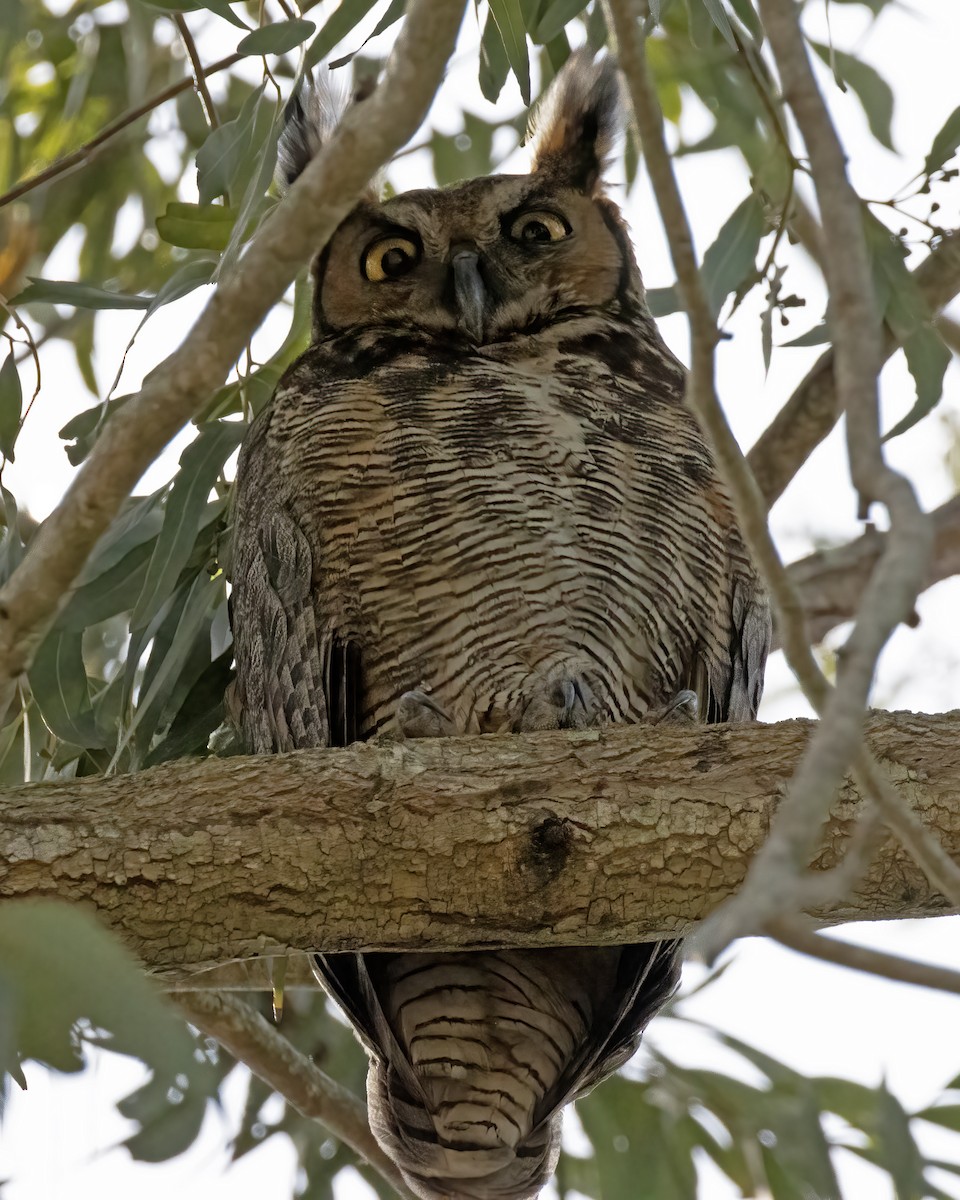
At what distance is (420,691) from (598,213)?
1.30m

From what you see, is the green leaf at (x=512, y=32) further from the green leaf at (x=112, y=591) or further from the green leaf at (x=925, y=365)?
the green leaf at (x=112, y=591)

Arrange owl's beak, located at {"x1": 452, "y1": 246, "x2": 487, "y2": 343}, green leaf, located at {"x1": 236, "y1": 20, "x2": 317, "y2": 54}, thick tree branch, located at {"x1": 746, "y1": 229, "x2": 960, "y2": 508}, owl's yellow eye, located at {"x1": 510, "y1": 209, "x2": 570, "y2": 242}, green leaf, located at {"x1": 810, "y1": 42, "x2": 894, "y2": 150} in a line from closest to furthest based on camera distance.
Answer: green leaf, located at {"x1": 236, "y1": 20, "x2": 317, "y2": 54}
owl's beak, located at {"x1": 452, "y1": 246, "x2": 487, "y2": 343}
owl's yellow eye, located at {"x1": 510, "y1": 209, "x2": 570, "y2": 242}
green leaf, located at {"x1": 810, "y1": 42, "x2": 894, "y2": 150}
thick tree branch, located at {"x1": 746, "y1": 229, "x2": 960, "y2": 508}

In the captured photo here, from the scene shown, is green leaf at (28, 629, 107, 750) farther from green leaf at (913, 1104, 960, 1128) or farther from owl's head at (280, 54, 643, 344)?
green leaf at (913, 1104, 960, 1128)

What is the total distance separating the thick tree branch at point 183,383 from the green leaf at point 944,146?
63.1 inches

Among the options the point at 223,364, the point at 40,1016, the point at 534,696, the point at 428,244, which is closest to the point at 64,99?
the point at 428,244

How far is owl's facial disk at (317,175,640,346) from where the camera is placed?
326 cm

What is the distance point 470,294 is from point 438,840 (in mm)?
1393

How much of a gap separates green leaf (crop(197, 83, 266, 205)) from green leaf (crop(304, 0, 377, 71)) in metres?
0.25

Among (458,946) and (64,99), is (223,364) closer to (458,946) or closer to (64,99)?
(458,946)

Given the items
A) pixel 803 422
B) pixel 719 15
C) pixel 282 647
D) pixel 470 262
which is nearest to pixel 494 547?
pixel 282 647

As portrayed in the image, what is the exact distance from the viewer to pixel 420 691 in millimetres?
2773

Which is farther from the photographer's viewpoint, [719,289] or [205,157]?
[719,289]

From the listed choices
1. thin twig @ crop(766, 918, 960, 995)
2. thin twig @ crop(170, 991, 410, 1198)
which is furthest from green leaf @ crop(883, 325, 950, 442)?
thin twig @ crop(766, 918, 960, 995)

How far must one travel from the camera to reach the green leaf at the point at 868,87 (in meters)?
3.52
